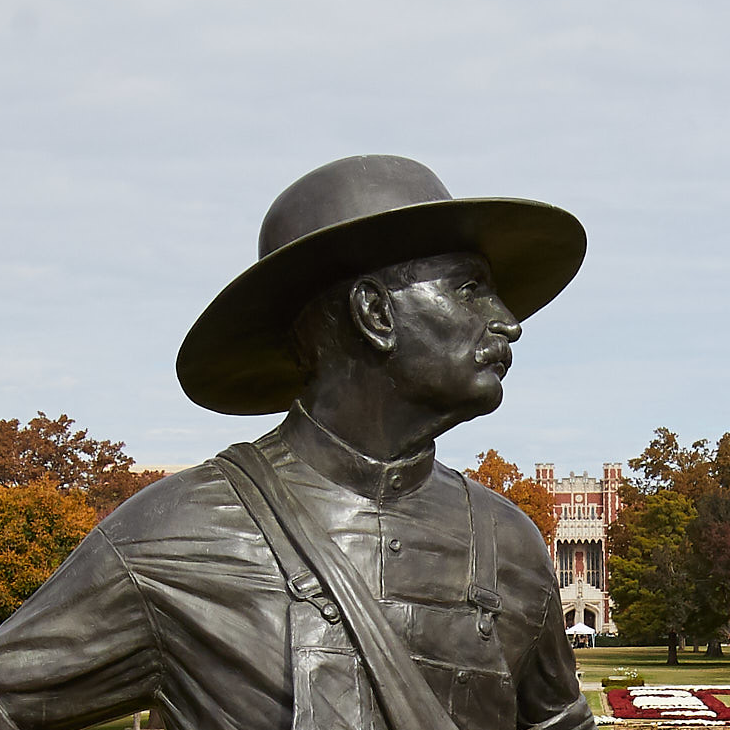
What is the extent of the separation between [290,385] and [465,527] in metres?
0.67

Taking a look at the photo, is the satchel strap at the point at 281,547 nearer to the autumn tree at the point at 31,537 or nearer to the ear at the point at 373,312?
the ear at the point at 373,312

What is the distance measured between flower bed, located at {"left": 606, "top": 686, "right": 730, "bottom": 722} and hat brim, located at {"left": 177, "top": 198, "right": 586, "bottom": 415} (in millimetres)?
20047

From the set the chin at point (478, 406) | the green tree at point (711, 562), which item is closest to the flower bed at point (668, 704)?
the green tree at point (711, 562)

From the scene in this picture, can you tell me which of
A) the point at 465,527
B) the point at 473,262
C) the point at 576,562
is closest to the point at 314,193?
the point at 473,262

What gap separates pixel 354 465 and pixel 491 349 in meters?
0.42

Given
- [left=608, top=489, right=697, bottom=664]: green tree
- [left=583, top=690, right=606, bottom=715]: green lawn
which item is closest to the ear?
[left=583, top=690, right=606, bottom=715]: green lawn

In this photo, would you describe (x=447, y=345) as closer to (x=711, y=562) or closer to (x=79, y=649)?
(x=79, y=649)

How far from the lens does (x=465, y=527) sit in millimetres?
3078

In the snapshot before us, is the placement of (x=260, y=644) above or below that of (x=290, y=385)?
below

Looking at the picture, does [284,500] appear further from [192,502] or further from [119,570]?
[119,570]

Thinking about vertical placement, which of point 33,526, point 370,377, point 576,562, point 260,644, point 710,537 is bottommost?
point 260,644

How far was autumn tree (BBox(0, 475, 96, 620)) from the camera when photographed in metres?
23.7

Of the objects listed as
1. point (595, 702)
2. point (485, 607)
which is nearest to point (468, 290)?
point (485, 607)

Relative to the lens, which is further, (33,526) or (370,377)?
(33,526)
